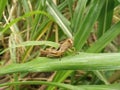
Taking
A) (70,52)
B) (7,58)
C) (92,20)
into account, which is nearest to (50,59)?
(70,52)

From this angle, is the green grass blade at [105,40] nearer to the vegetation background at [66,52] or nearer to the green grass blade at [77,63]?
the vegetation background at [66,52]

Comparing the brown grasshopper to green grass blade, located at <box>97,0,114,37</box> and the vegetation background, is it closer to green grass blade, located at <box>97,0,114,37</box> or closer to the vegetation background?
the vegetation background

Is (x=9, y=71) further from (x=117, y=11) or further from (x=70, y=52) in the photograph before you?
(x=117, y=11)

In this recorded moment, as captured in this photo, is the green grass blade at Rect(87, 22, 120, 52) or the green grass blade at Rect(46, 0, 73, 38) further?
the green grass blade at Rect(46, 0, 73, 38)

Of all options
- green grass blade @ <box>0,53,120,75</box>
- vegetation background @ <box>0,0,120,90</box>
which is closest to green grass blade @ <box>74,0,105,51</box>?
vegetation background @ <box>0,0,120,90</box>

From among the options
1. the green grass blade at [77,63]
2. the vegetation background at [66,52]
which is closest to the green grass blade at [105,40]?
the vegetation background at [66,52]

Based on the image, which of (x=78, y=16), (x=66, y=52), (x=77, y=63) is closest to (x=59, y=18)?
(x=78, y=16)
